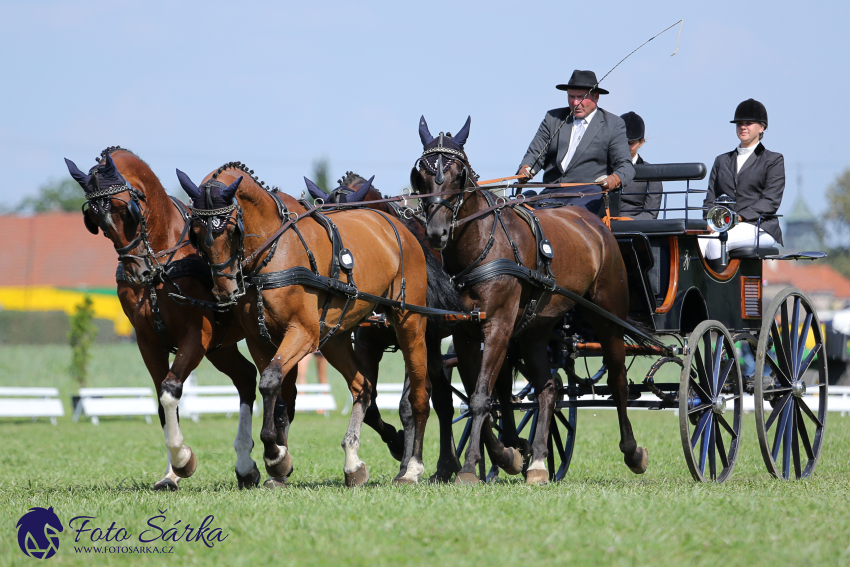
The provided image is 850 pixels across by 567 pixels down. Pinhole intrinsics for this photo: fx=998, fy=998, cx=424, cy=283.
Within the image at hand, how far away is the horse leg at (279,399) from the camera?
598 centimetres

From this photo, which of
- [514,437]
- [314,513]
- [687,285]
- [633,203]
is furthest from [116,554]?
[633,203]

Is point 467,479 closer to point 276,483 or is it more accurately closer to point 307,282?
point 276,483

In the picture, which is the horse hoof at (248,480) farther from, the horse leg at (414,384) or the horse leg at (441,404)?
the horse leg at (441,404)

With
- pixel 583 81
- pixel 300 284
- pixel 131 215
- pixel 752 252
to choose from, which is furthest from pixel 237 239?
pixel 752 252

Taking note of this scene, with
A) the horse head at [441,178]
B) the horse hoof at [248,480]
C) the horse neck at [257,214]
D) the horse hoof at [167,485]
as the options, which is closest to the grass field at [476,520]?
the horse hoof at [167,485]

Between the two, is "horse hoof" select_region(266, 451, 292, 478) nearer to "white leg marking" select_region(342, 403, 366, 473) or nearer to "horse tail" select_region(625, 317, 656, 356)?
"white leg marking" select_region(342, 403, 366, 473)

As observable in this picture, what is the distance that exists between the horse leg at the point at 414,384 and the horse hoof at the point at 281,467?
915 millimetres

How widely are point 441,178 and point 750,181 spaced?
360 centimetres

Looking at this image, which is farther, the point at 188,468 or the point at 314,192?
the point at 314,192

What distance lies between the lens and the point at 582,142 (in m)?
8.48

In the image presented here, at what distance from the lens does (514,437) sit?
317 inches

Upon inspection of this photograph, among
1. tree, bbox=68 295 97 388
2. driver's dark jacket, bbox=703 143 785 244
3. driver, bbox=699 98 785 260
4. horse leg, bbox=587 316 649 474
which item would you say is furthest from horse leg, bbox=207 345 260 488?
tree, bbox=68 295 97 388

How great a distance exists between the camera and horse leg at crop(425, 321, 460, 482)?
7668 millimetres

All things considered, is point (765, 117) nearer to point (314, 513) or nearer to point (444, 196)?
point (444, 196)
